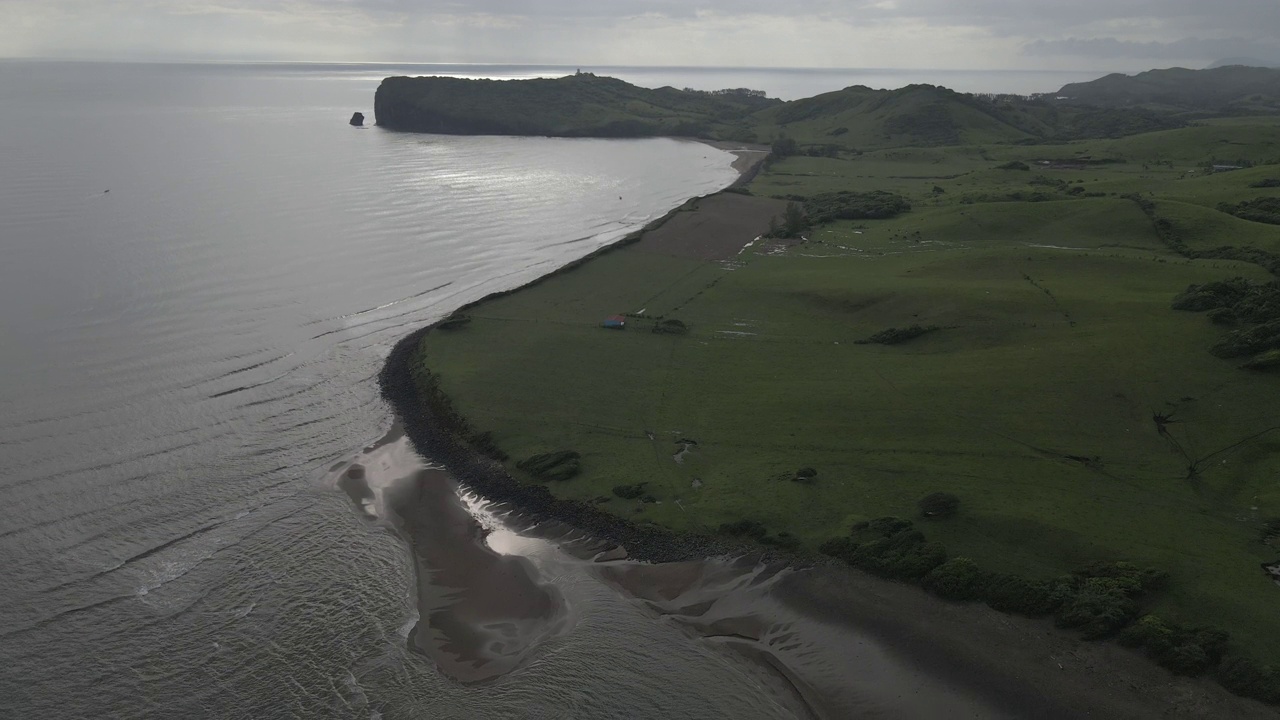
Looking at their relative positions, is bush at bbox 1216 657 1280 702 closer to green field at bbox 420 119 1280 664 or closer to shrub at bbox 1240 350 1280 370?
green field at bbox 420 119 1280 664

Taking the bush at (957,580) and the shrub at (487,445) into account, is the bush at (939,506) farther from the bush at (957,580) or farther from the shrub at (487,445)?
the shrub at (487,445)

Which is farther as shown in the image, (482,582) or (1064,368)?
(1064,368)

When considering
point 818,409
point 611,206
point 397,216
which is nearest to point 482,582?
point 818,409

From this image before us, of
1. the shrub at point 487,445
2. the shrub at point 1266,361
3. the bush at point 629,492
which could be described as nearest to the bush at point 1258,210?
the shrub at point 1266,361

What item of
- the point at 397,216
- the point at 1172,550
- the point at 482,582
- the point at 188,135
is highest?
the point at 188,135

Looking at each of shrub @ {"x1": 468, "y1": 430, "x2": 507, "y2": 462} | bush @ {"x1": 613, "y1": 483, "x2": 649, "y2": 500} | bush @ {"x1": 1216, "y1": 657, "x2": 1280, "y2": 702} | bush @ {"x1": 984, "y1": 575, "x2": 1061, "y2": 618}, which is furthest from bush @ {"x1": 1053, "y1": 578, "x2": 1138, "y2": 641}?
shrub @ {"x1": 468, "y1": 430, "x2": 507, "y2": 462}

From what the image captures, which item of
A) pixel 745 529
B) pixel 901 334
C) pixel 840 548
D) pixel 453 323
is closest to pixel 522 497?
pixel 745 529

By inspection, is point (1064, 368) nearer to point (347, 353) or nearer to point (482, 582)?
point (482, 582)

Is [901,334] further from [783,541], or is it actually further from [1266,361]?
[783,541]
